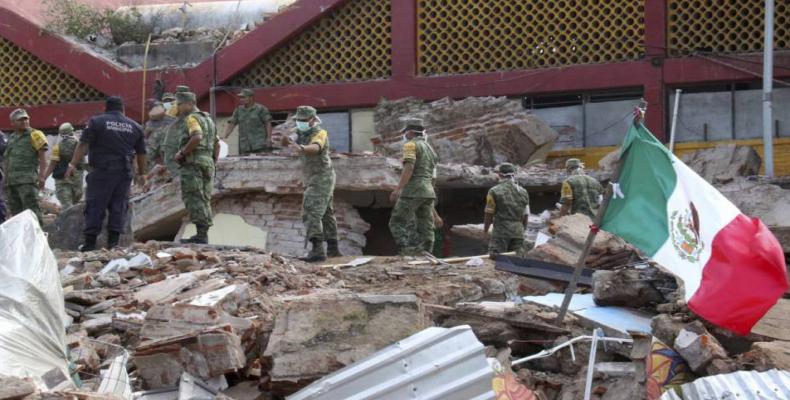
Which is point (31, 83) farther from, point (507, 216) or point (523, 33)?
point (507, 216)

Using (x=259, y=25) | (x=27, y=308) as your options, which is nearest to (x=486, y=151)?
(x=259, y=25)

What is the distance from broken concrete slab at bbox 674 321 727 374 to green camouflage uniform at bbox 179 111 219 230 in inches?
246

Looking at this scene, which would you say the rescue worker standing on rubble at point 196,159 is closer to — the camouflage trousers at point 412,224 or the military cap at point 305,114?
the military cap at point 305,114

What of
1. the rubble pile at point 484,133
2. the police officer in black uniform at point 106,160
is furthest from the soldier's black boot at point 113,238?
the rubble pile at point 484,133

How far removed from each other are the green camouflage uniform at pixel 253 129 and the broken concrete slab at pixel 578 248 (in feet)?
19.0

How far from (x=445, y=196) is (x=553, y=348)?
10.5 meters

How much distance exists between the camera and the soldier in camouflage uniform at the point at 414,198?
1268 cm

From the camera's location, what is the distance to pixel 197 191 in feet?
40.3

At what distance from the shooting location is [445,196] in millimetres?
17922

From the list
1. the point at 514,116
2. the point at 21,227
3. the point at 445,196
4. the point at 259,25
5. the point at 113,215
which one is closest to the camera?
the point at 21,227

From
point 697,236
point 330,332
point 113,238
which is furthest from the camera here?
point 113,238

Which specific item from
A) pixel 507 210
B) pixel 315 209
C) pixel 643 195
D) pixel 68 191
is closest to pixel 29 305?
pixel 643 195

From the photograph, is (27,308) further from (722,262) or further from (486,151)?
(486,151)

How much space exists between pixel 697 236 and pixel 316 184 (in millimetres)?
6084
